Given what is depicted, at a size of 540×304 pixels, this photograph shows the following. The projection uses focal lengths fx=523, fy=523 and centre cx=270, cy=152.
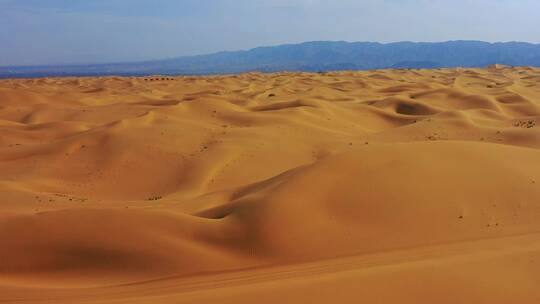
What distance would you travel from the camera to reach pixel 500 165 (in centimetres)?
902

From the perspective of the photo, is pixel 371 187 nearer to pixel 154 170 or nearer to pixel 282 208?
pixel 282 208

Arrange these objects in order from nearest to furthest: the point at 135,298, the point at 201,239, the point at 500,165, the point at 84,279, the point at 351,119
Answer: the point at 135,298 < the point at 84,279 < the point at 201,239 < the point at 500,165 < the point at 351,119

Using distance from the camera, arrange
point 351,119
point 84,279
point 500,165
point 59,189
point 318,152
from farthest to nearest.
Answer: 1. point 351,119
2. point 318,152
3. point 59,189
4. point 500,165
5. point 84,279

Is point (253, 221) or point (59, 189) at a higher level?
point (253, 221)

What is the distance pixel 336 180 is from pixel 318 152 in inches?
256

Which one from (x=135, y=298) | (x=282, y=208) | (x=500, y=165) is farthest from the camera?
(x=500, y=165)

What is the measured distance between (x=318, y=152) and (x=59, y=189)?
6849 mm

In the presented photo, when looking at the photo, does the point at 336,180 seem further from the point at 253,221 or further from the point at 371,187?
the point at 253,221

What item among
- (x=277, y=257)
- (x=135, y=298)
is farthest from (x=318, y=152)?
(x=135, y=298)

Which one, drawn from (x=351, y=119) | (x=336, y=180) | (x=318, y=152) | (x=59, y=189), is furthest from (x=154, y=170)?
(x=351, y=119)

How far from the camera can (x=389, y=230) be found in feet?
22.8

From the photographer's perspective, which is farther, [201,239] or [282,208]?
[282,208]

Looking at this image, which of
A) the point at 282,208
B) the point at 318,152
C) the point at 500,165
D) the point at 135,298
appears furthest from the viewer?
the point at 318,152

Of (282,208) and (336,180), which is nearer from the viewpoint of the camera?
(282,208)
